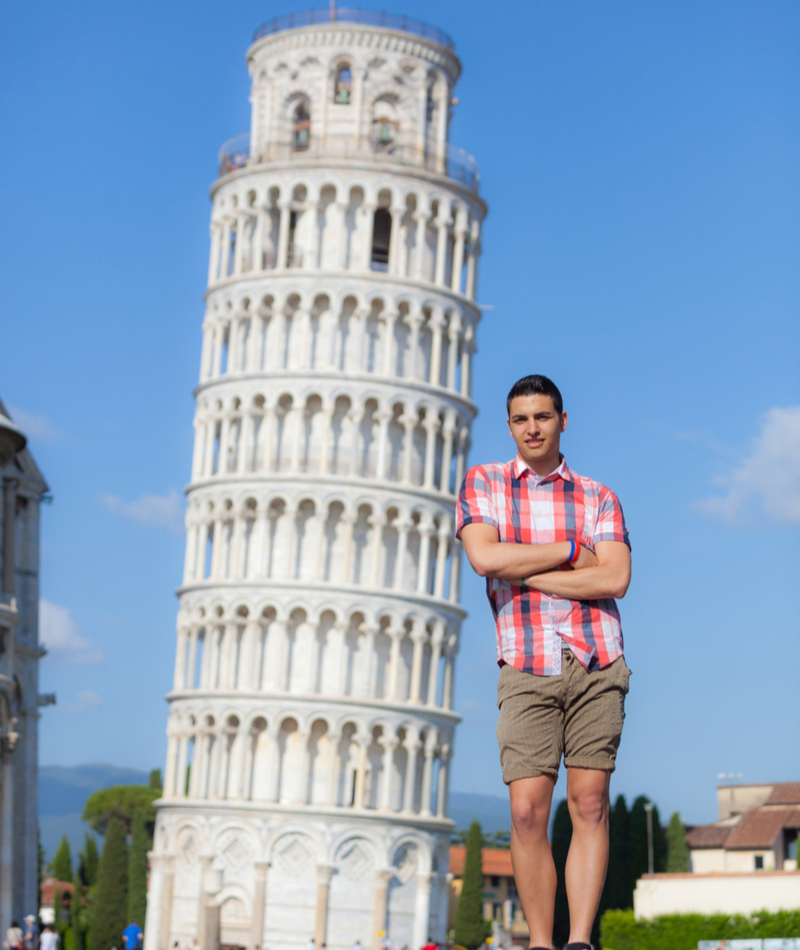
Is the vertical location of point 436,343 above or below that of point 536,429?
above

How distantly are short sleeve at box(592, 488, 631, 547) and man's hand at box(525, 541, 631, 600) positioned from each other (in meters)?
0.15

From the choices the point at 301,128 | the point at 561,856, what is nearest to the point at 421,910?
the point at 561,856

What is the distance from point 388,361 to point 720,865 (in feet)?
99.4

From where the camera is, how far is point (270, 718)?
57688mm

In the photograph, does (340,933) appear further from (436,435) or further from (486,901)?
(486,901)

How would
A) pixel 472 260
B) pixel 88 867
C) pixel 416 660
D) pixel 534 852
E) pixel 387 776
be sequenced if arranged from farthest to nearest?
pixel 88 867 → pixel 472 260 → pixel 416 660 → pixel 387 776 → pixel 534 852

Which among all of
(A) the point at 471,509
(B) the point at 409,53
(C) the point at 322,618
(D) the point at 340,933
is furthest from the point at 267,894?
(A) the point at 471,509

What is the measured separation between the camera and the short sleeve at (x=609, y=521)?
5.94m

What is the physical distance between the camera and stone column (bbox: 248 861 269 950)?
55.8 m

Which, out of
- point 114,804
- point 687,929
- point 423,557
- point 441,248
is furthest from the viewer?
point 114,804

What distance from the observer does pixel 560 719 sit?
5.72 metres

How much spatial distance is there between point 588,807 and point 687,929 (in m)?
42.9

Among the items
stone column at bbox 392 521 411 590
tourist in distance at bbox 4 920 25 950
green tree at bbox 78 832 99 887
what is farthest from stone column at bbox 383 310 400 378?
green tree at bbox 78 832 99 887

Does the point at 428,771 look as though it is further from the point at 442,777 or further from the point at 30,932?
the point at 30,932
